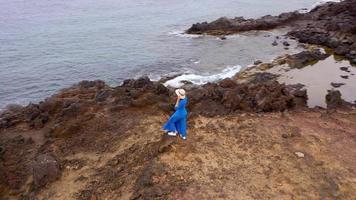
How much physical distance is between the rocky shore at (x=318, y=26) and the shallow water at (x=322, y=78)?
1.77 meters

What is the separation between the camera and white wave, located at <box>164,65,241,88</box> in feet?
85.0

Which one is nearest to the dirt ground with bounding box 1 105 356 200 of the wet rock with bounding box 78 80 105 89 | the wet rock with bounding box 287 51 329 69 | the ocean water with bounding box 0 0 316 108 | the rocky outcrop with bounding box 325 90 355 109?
the rocky outcrop with bounding box 325 90 355 109

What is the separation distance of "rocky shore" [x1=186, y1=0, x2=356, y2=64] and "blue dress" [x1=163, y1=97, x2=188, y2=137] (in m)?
18.5

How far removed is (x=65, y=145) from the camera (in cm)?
1538

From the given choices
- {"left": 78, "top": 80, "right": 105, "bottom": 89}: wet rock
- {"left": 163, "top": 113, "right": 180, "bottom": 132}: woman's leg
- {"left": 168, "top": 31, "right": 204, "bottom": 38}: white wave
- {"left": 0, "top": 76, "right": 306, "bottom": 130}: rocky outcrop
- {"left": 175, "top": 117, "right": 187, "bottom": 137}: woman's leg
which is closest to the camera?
{"left": 163, "top": 113, "right": 180, "bottom": 132}: woman's leg

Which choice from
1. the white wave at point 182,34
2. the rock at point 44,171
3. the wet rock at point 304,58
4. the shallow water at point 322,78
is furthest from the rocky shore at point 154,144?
the white wave at point 182,34

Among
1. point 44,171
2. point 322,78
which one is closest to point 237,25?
point 322,78

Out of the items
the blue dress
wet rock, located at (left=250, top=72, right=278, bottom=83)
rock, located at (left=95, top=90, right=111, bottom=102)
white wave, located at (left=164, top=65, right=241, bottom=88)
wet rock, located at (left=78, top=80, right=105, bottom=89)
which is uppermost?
the blue dress

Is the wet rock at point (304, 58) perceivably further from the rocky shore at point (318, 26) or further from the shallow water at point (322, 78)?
the rocky shore at point (318, 26)

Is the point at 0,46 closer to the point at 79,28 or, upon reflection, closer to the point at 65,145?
the point at 79,28

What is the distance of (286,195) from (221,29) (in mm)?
31329

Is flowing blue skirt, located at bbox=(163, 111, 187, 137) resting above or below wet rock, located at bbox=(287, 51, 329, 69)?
above

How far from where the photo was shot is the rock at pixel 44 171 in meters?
13.2

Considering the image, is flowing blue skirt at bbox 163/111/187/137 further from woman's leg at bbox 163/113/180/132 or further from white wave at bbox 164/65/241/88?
white wave at bbox 164/65/241/88
